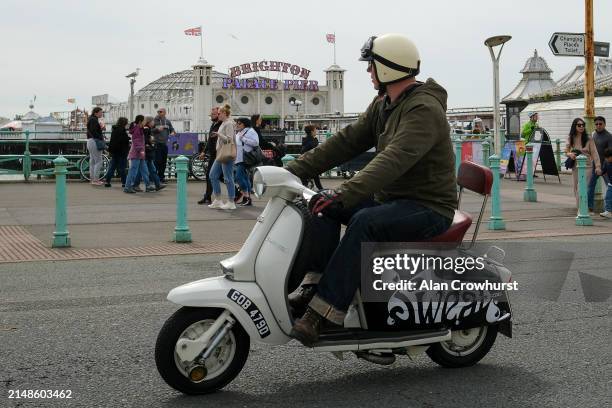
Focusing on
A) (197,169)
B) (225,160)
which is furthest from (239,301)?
(197,169)

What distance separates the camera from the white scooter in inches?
161

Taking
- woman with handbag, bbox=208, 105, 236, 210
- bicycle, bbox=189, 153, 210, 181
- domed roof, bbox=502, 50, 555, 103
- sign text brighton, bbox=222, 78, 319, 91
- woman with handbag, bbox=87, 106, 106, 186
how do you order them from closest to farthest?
woman with handbag, bbox=208, 105, 236, 210 → woman with handbag, bbox=87, 106, 106, 186 → bicycle, bbox=189, 153, 210, 181 → domed roof, bbox=502, 50, 555, 103 → sign text brighton, bbox=222, 78, 319, 91

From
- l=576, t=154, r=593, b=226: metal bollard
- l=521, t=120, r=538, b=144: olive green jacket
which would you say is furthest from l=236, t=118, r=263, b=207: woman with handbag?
A: l=521, t=120, r=538, b=144: olive green jacket

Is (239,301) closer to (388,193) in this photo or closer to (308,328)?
(308,328)

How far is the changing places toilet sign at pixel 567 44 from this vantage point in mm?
14438

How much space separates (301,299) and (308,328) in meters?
0.24

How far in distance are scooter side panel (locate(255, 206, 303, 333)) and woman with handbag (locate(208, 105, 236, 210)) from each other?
33.7 feet

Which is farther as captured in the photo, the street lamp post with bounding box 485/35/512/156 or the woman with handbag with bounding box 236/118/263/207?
the street lamp post with bounding box 485/35/512/156

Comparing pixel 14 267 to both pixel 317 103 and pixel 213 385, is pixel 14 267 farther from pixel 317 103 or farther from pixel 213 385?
pixel 317 103

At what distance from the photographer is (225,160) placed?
14383 mm

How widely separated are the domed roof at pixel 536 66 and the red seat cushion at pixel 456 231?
5857 cm

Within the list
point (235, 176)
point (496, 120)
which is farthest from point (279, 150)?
point (496, 120)

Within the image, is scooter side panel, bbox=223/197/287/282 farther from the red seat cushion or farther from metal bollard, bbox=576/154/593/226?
metal bollard, bbox=576/154/593/226

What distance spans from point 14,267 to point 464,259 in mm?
5372
